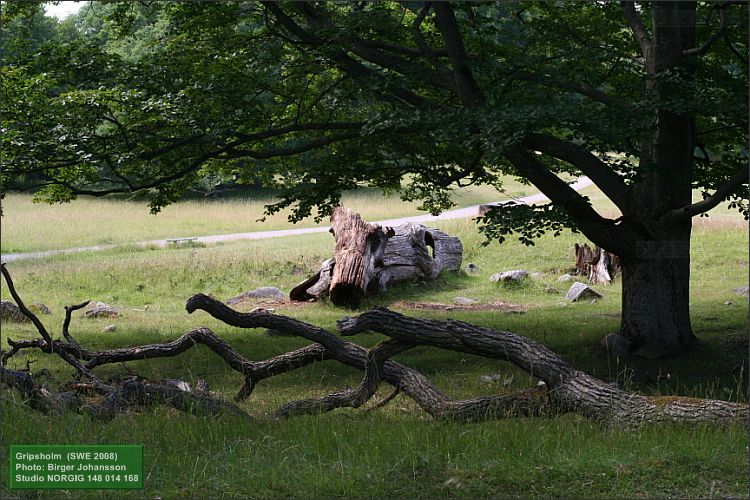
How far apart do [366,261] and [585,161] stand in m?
7.34

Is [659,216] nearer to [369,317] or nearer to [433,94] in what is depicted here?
[433,94]

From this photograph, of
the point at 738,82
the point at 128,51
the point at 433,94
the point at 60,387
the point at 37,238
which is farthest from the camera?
the point at 128,51

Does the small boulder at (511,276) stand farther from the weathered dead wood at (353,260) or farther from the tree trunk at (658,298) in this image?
the tree trunk at (658,298)

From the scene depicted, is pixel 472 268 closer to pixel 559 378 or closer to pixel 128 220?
pixel 559 378

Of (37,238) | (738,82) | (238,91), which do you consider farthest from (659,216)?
(37,238)

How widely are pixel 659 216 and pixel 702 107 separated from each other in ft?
8.60

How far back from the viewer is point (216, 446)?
265 inches

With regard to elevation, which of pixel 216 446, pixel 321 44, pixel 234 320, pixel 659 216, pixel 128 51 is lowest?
pixel 216 446

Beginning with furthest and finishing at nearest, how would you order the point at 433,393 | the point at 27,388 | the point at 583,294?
1. the point at 583,294
2. the point at 433,393
3. the point at 27,388

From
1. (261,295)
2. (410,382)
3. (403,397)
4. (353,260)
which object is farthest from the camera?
(261,295)

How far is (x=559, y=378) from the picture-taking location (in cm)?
800

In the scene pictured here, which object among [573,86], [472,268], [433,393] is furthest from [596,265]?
[433,393]

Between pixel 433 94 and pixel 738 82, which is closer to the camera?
pixel 738 82

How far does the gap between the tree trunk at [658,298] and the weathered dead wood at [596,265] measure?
8.24m
